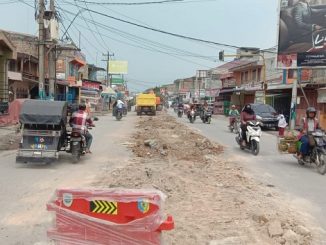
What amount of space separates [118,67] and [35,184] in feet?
326

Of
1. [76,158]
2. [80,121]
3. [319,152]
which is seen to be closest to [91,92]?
[80,121]

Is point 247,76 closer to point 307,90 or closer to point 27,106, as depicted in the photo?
point 307,90

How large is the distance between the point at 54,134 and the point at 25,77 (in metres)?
30.1

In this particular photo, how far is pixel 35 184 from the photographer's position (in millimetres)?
9406

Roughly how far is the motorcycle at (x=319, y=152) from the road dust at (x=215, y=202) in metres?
1.91

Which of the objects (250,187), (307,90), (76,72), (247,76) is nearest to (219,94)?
(247,76)

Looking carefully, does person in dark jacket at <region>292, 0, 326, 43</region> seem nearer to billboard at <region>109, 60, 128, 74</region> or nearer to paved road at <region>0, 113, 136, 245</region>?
paved road at <region>0, 113, 136, 245</region>

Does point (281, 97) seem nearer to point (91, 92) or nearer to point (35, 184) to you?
point (91, 92)

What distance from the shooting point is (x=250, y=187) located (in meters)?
9.41

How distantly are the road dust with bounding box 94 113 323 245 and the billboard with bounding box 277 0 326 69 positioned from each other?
1878cm

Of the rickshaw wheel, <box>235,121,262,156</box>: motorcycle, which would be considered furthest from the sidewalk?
<box>235,121,262,156</box>: motorcycle

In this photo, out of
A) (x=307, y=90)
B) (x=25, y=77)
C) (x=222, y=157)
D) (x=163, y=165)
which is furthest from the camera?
(x=25, y=77)

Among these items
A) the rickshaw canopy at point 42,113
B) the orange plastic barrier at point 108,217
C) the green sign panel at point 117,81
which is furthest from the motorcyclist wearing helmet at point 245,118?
the green sign panel at point 117,81

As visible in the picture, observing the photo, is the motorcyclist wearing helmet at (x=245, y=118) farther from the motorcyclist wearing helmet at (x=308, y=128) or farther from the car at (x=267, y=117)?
the car at (x=267, y=117)
